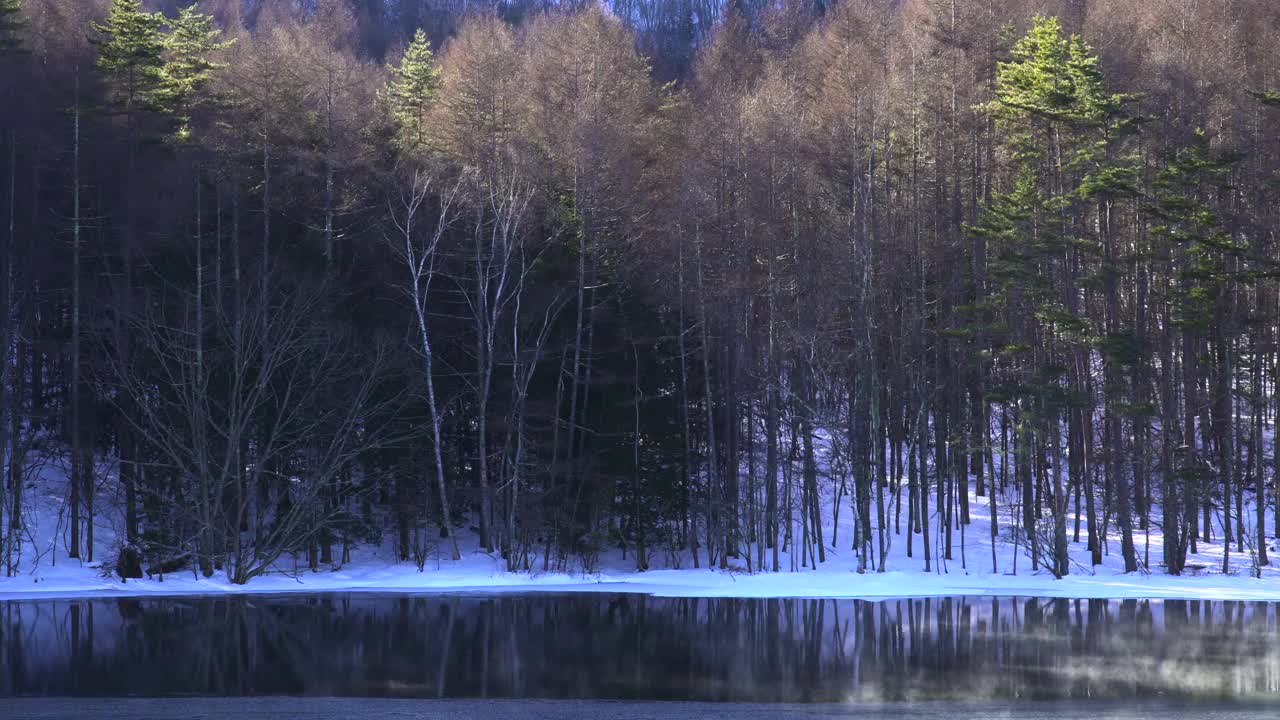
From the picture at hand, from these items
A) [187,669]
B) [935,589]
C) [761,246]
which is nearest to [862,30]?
[761,246]

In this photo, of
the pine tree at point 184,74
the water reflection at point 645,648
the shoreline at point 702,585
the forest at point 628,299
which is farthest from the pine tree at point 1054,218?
the pine tree at point 184,74

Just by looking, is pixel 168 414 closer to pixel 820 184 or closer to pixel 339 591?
pixel 339 591

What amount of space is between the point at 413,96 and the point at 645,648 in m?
30.5

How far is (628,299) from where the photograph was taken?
110 ft

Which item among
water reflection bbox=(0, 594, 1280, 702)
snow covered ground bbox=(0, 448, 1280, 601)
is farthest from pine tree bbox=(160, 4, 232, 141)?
water reflection bbox=(0, 594, 1280, 702)

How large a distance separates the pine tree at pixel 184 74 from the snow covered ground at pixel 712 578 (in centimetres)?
1136

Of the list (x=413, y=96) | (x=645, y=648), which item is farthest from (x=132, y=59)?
(x=645, y=648)

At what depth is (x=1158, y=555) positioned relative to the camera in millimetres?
32688

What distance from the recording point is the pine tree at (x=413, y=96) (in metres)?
38.8

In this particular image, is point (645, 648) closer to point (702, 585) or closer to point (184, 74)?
point (702, 585)

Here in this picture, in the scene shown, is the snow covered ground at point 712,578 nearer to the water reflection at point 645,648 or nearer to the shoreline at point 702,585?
the shoreline at point 702,585

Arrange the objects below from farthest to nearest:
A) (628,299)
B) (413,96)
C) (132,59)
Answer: (413,96), (132,59), (628,299)

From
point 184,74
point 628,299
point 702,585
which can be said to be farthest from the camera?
point 184,74

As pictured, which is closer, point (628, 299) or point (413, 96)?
point (628, 299)
